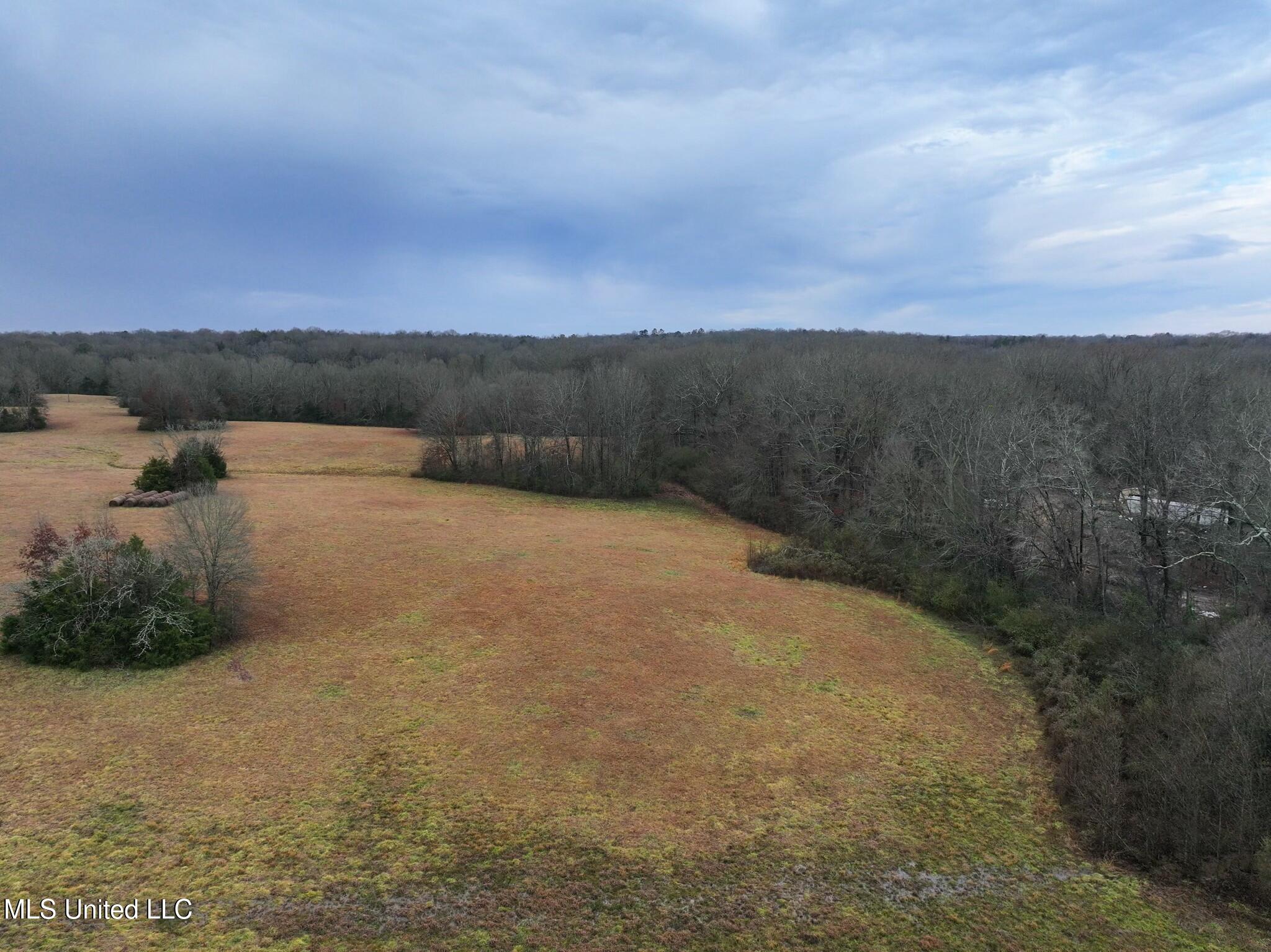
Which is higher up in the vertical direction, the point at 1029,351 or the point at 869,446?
the point at 1029,351

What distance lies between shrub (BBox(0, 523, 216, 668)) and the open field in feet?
1.63

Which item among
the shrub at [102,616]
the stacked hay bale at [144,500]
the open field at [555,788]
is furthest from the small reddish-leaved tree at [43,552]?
the stacked hay bale at [144,500]

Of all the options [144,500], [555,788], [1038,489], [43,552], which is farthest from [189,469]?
[1038,489]

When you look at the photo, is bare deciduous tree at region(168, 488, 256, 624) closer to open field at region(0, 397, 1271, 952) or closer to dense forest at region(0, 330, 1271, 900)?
open field at region(0, 397, 1271, 952)

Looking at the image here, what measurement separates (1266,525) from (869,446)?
17.5 meters

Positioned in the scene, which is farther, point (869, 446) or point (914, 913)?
point (869, 446)

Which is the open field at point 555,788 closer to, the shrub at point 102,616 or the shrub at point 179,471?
the shrub at point 102,616

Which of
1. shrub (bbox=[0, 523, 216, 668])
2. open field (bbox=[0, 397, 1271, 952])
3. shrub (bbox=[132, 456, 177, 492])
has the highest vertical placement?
shrub (bbox=[132, 456, 177, 492])

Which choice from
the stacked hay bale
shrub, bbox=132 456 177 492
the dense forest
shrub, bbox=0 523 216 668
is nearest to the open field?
shrub, bbox=0 523 216 668

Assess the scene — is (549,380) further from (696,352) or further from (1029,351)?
(1029,351)

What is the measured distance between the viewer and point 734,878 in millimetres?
8555

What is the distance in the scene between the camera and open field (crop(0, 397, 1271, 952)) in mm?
7836

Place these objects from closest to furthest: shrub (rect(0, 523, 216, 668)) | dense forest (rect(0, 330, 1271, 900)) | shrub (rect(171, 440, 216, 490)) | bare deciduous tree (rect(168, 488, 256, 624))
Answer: dense forest (rect(0, 330, 1271, 900)) → shrub (rect(0, 523, 216, 668)) → bare deciduous tree (rect(168, 488, 256, 624)) → shrub (rect(171, 440, 216, 490))

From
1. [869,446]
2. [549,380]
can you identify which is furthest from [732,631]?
[549,380]
